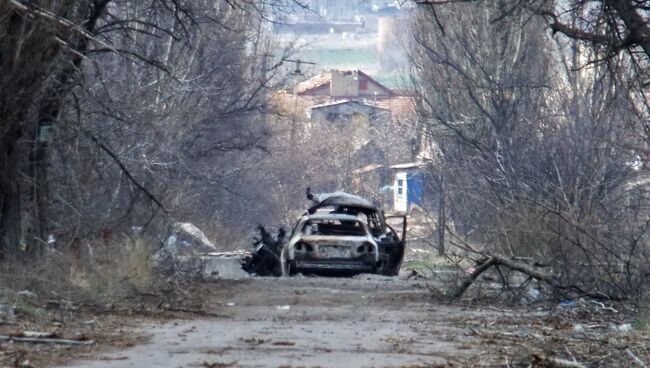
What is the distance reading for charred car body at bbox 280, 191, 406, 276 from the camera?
24.0m

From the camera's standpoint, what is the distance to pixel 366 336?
11727mm

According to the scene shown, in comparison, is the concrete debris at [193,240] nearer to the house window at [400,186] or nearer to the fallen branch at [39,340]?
the house window at [400,186]

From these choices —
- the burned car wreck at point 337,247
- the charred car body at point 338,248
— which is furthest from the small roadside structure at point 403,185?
the charred car body at point 338,248

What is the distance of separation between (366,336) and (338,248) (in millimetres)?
12229

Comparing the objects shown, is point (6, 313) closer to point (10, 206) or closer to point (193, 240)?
point (10, 206)

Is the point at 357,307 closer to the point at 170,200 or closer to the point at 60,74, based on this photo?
the point at 60,74

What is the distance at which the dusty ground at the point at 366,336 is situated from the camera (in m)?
9.70

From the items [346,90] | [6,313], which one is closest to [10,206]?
[6,313]

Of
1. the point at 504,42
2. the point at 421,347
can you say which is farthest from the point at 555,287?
the point at 504,42

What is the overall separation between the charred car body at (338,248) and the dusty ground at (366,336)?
6276 millimetres

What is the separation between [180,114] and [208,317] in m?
20.9

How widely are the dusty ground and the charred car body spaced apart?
6276 millimetres

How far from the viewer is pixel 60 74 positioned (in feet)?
56.3

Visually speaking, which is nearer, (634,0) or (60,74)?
(634,0)
